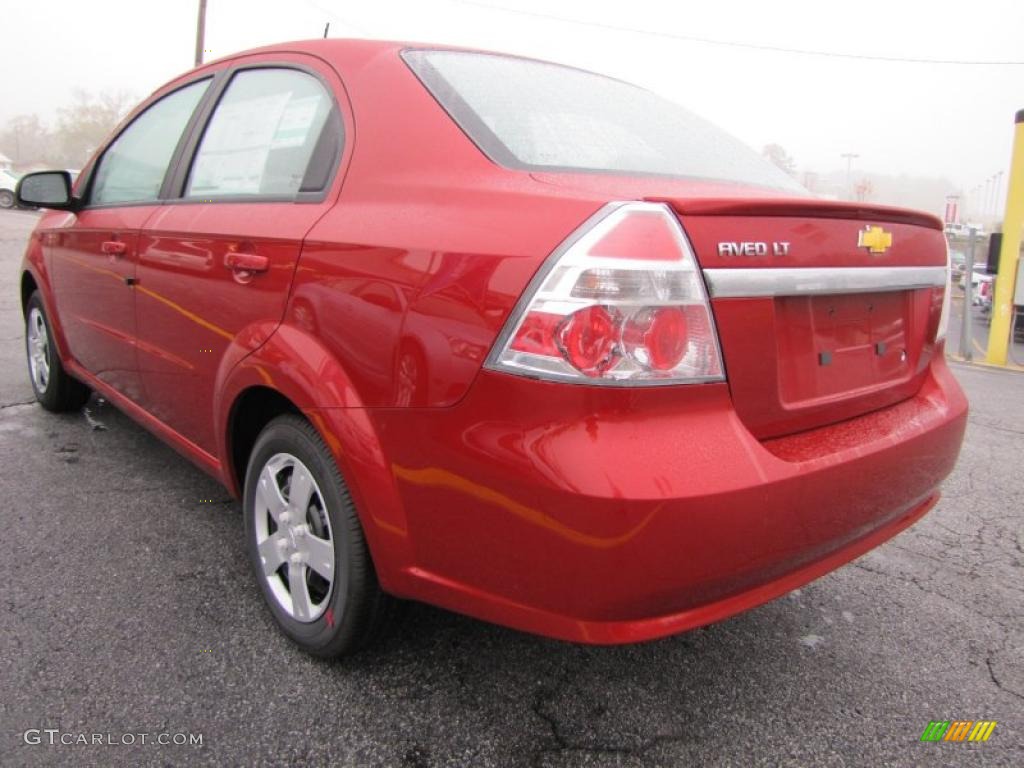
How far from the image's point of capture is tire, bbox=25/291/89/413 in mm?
3969

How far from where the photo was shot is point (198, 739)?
178cm

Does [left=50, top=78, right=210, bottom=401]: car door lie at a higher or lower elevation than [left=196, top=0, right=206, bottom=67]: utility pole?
lower

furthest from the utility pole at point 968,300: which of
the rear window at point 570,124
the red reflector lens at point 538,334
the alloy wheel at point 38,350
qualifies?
the red reflector lens at point 538,334

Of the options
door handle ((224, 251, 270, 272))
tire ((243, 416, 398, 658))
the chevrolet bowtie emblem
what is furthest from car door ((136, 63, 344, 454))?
the chevrolet bowtie emblem

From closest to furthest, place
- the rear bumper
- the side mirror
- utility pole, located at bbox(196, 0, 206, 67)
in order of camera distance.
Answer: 1. the rear bumper
2. the side mirror
3. utility pole, located at bbox(196, 0, 206, 67)

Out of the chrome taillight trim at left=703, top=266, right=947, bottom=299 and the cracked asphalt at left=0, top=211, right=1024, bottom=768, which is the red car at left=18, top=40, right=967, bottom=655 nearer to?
the chrome taillight trim at left=703, top=266, right=947, bottom=299

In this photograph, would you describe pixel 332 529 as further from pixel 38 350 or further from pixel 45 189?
pixel 38 350

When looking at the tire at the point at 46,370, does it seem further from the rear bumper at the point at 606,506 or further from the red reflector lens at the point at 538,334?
the red reflector lens at the point at 538,334

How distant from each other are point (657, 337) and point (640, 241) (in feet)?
0.62

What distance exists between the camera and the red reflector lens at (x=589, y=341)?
1.44 meters

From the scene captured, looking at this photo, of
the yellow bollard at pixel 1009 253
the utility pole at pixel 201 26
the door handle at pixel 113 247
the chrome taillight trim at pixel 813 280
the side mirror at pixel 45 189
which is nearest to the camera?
the chrome taillight trim at pixel 813 280

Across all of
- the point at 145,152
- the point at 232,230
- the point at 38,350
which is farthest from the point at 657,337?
the point at 38,350

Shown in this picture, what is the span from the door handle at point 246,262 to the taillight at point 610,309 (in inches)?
35.9

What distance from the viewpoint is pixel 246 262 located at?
7.04 feet
